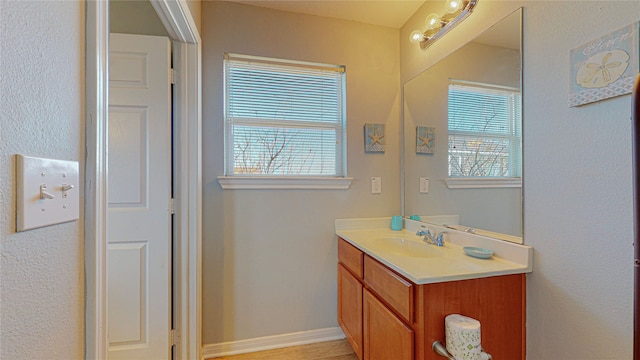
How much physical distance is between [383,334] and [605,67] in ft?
4.54

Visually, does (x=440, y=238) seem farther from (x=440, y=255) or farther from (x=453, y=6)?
(x=453, y=6)

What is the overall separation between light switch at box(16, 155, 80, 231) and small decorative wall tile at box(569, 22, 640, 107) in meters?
1.55

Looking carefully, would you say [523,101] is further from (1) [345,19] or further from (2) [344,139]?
(1) [345,19]

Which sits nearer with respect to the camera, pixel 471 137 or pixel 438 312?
pixel 438 312

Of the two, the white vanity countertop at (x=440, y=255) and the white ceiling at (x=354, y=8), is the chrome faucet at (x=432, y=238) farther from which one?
the white ceiling at (x=354, y=8)

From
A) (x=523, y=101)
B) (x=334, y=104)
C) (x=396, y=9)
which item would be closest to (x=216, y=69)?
(x=334, y=104)

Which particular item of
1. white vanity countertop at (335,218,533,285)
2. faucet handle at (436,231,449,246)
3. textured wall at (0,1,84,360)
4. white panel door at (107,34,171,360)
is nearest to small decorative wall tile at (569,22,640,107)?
white vanity countertop at (335,218,533,285)

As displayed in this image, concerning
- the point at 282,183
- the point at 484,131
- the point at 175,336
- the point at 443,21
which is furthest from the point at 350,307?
the point at 443,21

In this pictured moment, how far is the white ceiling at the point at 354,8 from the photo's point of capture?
1819 mm

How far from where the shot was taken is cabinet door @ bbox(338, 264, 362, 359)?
1.57 m

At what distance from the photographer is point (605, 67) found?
2.92 feet

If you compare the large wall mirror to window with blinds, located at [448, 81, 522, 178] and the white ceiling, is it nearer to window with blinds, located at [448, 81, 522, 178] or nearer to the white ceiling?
window with blinds, located at [448, 81, 522, 178]

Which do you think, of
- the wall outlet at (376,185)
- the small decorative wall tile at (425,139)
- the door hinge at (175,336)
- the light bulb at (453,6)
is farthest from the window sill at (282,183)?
the light bulb at (453,6)

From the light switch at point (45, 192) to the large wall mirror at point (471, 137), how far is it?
1587 mm
